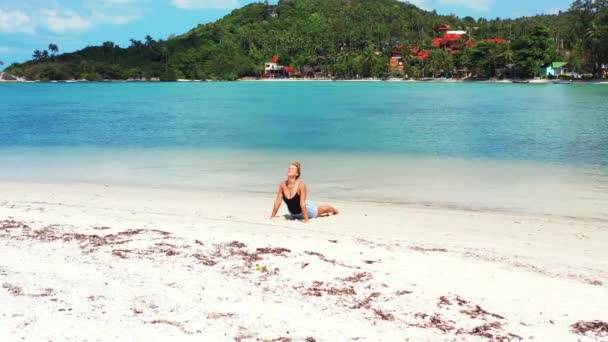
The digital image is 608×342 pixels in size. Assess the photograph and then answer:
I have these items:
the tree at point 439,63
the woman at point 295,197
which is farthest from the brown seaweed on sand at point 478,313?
the tree at point 439,63

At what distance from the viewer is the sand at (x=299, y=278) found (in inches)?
195

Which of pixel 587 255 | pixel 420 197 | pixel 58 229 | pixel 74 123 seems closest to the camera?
pixel 587 255

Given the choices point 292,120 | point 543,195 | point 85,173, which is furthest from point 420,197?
point 292,120

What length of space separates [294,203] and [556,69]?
133269mm

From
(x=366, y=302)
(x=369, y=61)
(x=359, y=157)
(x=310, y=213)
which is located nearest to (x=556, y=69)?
(x=369, y=61)

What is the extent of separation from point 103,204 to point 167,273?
5.93 metres

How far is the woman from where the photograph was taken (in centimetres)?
964

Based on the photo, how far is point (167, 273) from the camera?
20.9 ft

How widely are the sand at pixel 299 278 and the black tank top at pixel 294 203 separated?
0.30 metres

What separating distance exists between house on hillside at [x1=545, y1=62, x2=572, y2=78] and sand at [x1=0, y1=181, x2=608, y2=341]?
428ft

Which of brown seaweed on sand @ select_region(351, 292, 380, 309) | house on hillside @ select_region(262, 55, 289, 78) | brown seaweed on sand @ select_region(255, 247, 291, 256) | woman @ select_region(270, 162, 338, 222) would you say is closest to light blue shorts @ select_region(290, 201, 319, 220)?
woman @ select_region(270, 162, 338, 222)

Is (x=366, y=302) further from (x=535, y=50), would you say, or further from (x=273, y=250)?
(x=535, y=50)

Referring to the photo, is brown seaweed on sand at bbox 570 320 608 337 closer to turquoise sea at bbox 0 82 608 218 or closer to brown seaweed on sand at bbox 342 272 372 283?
brown seaweed on sand at bbox 342 272 372 283

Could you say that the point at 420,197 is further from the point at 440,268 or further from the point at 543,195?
the point at 440,268
